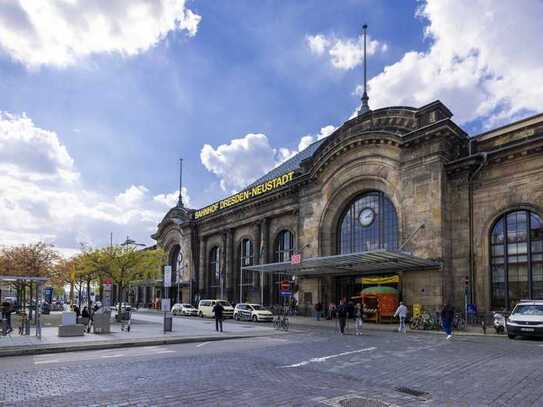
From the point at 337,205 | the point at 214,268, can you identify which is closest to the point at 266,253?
the point at 337,205

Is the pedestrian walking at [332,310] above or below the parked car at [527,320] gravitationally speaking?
below

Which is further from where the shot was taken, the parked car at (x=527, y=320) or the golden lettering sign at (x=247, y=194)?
the golden lettering sign at (x=247, y=194)

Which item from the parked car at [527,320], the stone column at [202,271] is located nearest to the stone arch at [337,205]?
the parked car at [527,320]

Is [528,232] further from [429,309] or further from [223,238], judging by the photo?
[223,238]

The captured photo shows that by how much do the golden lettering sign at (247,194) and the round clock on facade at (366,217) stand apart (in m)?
9.27

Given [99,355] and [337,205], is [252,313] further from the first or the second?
[99,355]

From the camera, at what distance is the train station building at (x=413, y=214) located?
28297 millimetres

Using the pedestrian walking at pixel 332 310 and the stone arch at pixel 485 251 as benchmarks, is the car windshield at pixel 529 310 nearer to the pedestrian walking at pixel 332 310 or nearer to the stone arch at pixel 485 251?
the stone arch at pixel 485 251

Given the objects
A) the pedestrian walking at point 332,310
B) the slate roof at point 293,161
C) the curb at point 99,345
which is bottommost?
the pedestrian walking at point 332,310

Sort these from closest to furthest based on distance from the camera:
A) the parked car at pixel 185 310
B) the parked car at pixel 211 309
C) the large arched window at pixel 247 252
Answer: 1. the parked car at pixel 211 309
2. the parked car at pixel 185 310
3. the large arched window at pixel 247 252

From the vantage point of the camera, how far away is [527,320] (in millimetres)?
20609

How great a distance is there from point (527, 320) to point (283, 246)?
27.3m

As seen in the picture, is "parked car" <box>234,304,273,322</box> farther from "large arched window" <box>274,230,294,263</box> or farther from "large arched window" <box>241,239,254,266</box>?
"large arched window" <box>241,239,254,266</box>

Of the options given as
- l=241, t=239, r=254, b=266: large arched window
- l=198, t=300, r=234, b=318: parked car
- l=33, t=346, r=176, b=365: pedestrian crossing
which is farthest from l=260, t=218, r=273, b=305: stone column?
l=33, t=346, r=176, b=365: pedestrian crossing
